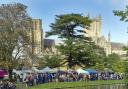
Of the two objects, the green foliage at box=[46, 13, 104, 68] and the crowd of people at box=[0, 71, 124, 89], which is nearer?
the crowd of people at box=[0, 71, 124, 89]

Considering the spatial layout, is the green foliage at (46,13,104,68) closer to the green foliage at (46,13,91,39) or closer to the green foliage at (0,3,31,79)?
the green foliage at (46,13,91,39)

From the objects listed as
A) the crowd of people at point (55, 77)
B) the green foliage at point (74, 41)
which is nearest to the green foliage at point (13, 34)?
the crowd of people at point (55, 77)

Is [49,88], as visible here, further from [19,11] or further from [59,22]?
[59,22]

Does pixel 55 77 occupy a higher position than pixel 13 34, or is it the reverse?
pixel 13 34

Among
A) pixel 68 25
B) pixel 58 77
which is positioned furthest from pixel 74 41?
pixel 58 77

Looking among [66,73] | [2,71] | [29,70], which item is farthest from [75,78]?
[2,71]

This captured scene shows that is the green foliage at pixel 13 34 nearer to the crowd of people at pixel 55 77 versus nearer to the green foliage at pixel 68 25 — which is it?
the crowd of people at pixel 55 77

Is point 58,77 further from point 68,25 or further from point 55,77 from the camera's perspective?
point 68,25

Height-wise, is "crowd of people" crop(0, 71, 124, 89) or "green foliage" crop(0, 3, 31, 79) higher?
"green foliage" crop(0, 3, 31, 79)

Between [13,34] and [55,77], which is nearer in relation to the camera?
[13,34]

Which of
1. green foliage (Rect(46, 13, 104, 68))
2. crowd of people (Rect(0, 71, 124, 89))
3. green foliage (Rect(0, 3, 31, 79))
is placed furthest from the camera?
green foliage (Rect(46, 13, 104, 68))

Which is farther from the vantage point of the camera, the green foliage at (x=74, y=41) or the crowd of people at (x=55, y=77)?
the green foliage at (x=74, y=41)

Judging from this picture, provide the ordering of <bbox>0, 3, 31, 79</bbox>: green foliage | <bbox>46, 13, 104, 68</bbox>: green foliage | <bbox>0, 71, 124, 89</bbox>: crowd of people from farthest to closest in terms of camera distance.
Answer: <bbox>46, 13, 104, 68</bbox>: green foliage, <bbox>0, 3, 31, 79</bbox>: green foliage, <bbox>0, 71, 124, 89</bbox>: crowd of people

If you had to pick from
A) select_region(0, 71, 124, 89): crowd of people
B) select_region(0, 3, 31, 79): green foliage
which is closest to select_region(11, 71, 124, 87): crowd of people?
select_region(0, 71, 124, 89): crowd of people
